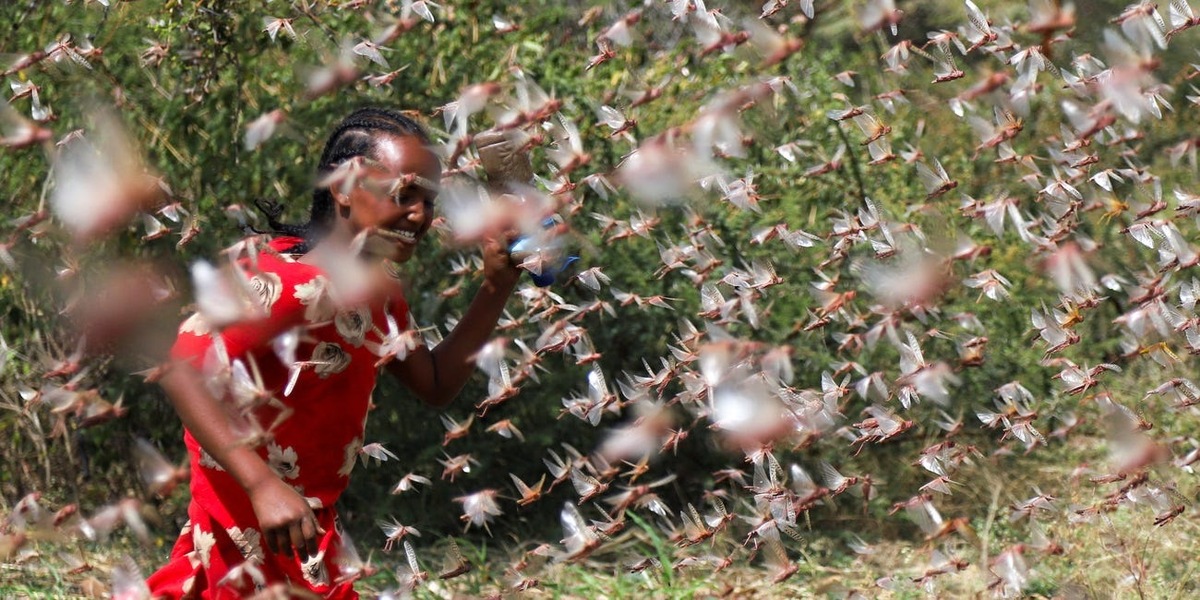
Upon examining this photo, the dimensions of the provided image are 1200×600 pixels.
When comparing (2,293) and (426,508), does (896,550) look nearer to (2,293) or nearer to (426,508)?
(426,508)

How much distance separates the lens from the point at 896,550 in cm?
416

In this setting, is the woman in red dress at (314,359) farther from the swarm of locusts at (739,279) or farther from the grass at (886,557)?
the grass at (886,557)

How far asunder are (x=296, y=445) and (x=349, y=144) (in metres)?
0.56

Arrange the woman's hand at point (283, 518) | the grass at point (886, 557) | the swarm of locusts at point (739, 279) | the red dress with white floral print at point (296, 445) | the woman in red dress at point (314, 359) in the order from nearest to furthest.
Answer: the woman's hand at point (283, 518), the woman in red dress at point (314, 359), the red dress with white floral print at point (296, 445), the swarm of locusts at point (739, 279), the grass at point (886, 557)

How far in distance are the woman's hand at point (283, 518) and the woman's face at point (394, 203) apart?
502 millimetres

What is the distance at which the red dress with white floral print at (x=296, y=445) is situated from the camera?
2.29 metres

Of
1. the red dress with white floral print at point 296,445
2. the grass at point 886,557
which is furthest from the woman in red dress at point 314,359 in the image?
the grass at point 886,557

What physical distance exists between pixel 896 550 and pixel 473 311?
79.4 inches

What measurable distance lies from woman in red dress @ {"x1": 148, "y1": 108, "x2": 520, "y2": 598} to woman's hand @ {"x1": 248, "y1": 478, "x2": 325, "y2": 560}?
1.5 inches

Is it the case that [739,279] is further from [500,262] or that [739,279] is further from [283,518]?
[283,518]

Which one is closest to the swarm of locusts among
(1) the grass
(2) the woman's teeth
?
(1) the grass

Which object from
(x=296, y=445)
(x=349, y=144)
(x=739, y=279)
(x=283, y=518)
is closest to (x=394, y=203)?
(x=349, y=144)

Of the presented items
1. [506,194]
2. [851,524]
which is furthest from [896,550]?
[506,194]

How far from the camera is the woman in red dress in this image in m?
2.14
